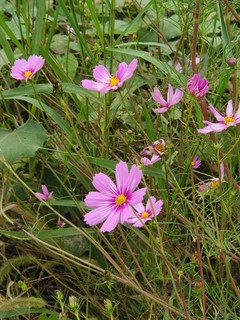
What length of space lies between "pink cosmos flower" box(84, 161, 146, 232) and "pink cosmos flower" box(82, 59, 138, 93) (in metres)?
0.15

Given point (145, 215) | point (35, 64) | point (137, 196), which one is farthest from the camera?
point (35, 64)

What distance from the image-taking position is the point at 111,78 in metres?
0.96

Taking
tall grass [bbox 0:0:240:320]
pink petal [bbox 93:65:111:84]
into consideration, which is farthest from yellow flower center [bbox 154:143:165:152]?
pink petal [bbox 93:65:111:84]

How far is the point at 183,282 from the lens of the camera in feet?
3.56

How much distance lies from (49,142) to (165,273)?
14.3 inches

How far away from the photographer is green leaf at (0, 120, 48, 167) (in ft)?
3.43

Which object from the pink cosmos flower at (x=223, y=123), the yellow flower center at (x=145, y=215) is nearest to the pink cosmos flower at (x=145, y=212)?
the yellow flower center at (x=145, y=215)

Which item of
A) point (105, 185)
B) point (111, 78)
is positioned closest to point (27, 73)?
point (111, 78)

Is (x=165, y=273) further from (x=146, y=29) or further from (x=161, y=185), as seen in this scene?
(x=146, y=29)

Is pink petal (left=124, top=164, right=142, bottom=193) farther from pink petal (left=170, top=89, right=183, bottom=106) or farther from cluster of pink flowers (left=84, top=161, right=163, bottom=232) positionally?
pink petal (left=170, top=89, right=183, bottom=106)

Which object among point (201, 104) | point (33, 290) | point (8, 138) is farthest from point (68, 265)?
point (201, 104)

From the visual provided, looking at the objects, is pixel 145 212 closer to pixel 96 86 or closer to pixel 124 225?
pixel 124 225

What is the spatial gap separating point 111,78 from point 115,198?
0.67 feet

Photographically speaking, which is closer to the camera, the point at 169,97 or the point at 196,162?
the point at 169,97
